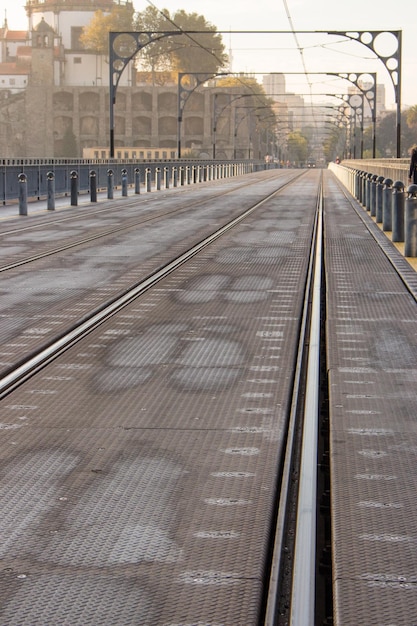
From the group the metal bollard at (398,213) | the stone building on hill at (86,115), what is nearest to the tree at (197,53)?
the stone building on hill at (86,115)

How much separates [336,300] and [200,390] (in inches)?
176

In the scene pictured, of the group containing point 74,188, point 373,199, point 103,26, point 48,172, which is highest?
point 103,26

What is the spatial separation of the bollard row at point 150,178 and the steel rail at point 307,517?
2073 cm

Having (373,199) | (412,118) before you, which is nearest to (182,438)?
(373,199)

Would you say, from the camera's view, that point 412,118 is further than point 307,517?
Yes

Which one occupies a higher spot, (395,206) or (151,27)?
(151,27)

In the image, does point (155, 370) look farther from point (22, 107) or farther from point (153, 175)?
point (22, 107)

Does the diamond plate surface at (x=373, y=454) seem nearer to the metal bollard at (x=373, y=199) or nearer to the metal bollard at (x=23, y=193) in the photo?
the metal bollard at (x=373, y=199)

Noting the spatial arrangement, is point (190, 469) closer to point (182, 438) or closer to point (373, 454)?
point (182, 438)

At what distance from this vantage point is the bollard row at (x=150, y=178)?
29.0 m

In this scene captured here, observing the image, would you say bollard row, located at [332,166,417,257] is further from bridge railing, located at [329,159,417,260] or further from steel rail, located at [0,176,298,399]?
steel rail, located at [0,176,298,399]

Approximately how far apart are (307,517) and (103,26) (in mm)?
167636

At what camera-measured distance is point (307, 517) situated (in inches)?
177

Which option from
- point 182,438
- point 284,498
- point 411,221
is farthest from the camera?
point 411,221
